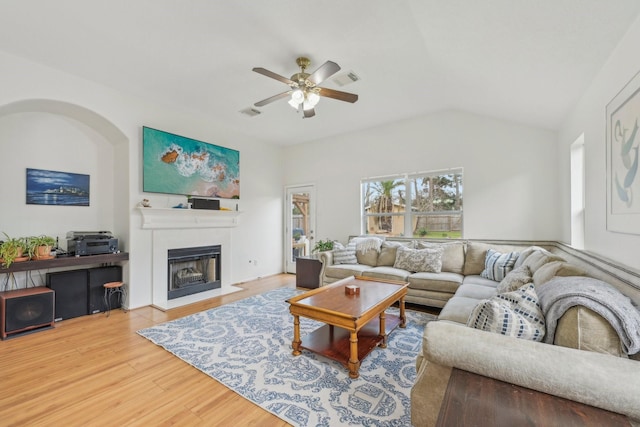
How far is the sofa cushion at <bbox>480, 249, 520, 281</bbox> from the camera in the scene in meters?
3.40

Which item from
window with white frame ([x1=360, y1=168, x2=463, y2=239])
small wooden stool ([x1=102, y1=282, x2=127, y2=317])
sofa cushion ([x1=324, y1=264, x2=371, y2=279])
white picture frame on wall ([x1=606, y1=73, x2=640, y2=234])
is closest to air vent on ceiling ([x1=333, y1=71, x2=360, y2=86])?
window with white frame ([x1=360, y1=168, x2=463, y2=239])

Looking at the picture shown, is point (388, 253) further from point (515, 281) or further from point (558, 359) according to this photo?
point (558, 359)

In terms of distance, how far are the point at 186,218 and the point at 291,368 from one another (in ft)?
10.3

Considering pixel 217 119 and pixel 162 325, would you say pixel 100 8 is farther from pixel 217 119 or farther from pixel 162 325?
pixel 162 325

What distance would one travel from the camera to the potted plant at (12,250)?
298cm

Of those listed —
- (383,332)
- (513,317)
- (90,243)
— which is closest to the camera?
(513,317)

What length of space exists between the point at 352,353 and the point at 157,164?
3.78 metres

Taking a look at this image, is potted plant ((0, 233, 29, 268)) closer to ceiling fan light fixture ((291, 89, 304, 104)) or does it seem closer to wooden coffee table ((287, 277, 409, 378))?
wooden coffee table ((287, 277, 409, 378))

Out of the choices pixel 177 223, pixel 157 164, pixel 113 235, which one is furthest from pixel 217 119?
pixel 113 235

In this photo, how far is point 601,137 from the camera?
223 centimetres

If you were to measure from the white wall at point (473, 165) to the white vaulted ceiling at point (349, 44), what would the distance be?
431mm

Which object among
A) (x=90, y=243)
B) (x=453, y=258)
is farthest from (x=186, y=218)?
(x=453, y=258)

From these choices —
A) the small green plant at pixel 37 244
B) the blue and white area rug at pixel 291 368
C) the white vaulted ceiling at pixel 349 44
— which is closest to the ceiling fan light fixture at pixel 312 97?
the white vaulted ceiling at pixel 349 44

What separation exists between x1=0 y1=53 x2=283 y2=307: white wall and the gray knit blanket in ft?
14.9
